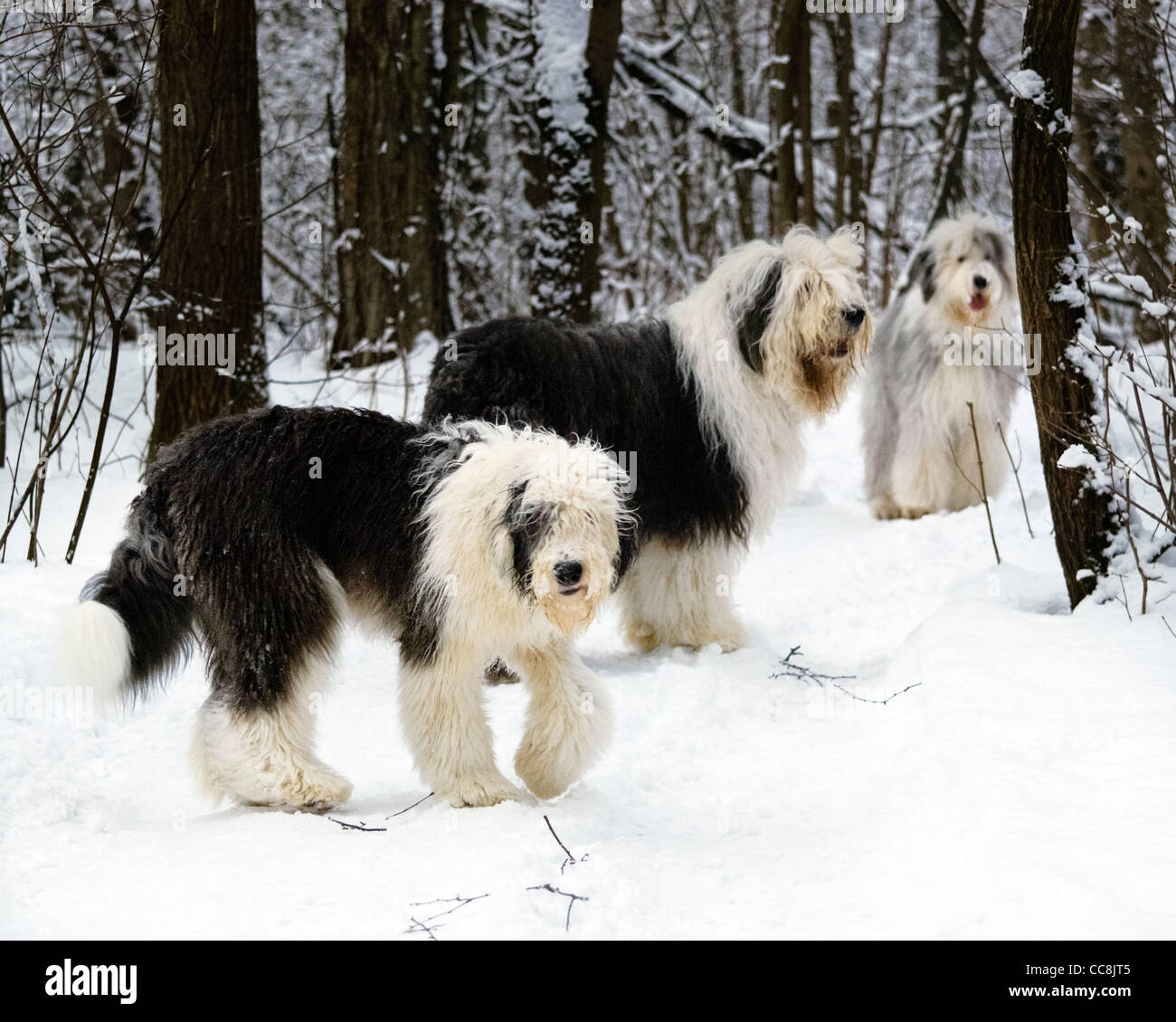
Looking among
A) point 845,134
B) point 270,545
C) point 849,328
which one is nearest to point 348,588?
point 270,545

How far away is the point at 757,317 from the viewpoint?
19.2ft

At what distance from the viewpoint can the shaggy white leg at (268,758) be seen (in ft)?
13.4

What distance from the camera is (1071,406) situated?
17.7 ft

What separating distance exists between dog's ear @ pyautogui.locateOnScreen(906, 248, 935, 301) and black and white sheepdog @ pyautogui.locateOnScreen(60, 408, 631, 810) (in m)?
4.27

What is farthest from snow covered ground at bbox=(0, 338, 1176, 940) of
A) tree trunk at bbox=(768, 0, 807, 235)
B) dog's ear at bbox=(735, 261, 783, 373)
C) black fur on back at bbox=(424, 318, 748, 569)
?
tree trunk at bbox=(768, 0, 807, 235)

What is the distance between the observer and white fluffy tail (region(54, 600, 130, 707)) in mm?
3916

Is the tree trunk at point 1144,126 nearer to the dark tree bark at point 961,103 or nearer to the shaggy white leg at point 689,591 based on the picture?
the dark tree bark at point 961,103

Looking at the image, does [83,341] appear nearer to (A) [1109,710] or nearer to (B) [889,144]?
(A) [1109,710]

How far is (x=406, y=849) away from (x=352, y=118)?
849 cm

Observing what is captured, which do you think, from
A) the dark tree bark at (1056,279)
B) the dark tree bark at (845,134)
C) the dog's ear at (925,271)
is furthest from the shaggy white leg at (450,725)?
the dark tree bark at (845,134)

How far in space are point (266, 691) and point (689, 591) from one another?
2407 millimetres

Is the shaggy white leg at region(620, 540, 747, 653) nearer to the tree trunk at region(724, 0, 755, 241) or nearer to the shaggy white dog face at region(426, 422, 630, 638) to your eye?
the shaggy white dog face at region(426, 422, 630, 638)

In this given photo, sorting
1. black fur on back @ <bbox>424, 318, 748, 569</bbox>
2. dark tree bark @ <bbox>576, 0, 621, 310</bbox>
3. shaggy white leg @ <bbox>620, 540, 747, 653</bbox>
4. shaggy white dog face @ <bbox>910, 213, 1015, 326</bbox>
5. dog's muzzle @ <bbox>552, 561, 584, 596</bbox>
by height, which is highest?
dark tree bark @ <bbox>576, 0, 621, 310</bbox>

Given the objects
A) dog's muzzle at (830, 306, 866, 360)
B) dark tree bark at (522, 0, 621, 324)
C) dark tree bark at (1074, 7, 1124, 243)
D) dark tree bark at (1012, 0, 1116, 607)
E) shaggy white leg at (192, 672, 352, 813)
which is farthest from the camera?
dark tree bark at (1074, 7, 1124, 243)
